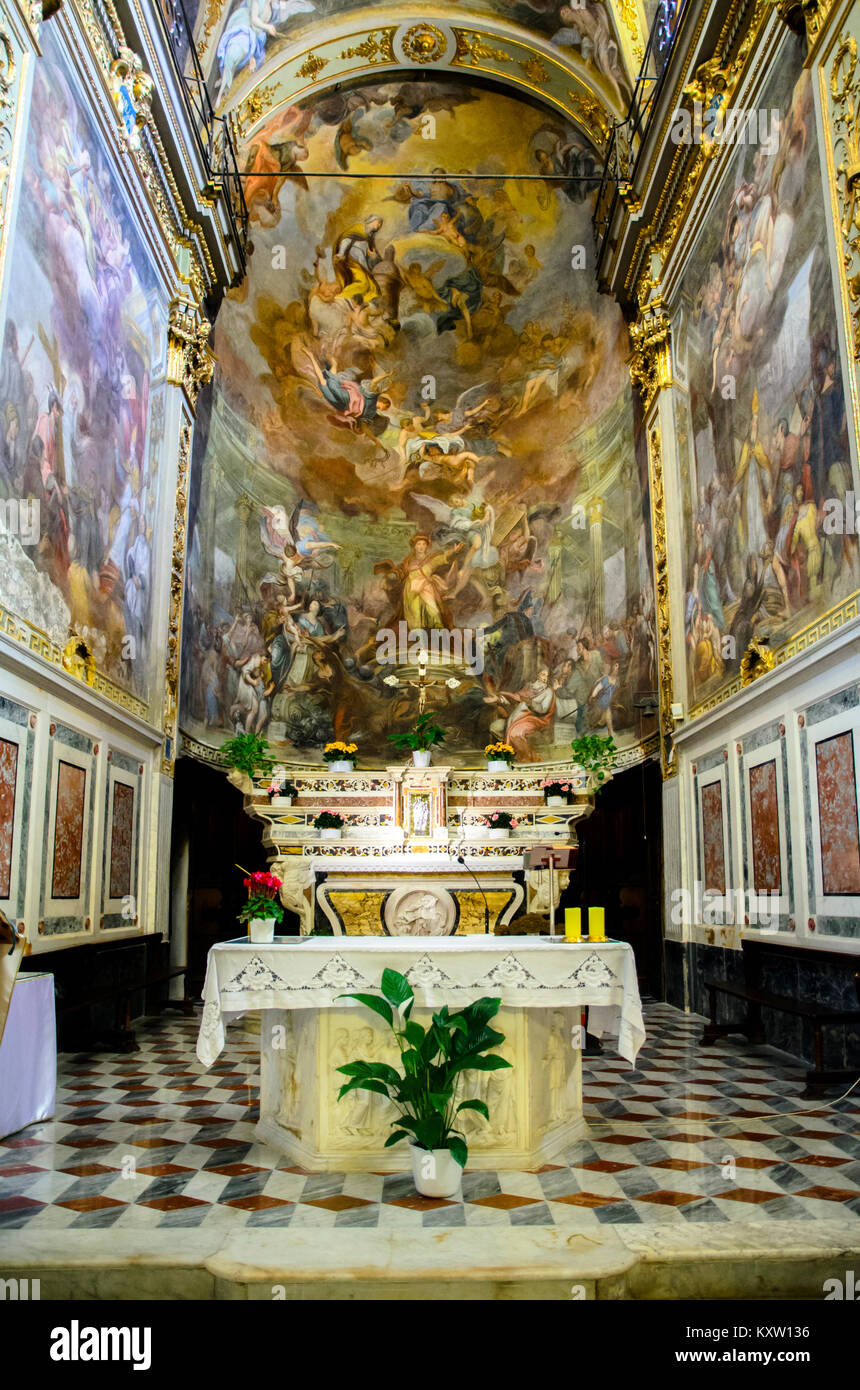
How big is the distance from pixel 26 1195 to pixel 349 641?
14036 mm

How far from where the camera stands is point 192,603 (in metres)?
14.9

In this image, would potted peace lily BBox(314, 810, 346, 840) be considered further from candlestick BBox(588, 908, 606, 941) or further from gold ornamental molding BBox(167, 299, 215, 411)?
candlestick BBox(588, 908, 606, 941)

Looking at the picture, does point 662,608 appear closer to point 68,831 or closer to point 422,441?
point 422,441

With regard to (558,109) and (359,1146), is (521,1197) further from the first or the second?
(558,109)

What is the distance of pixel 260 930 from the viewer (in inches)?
243

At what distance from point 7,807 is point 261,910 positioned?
10.7 ft

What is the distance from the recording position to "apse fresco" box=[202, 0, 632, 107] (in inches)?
576

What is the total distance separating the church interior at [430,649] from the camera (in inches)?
208

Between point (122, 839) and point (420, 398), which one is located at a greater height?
point (420, 398)

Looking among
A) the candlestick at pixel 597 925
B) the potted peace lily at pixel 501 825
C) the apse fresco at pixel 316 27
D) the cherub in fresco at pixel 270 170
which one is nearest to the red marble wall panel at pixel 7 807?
the candlestick at pixel 597 925

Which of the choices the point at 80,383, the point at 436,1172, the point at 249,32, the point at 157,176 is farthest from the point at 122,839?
the point at 249,32

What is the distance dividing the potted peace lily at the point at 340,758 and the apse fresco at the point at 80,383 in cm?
354

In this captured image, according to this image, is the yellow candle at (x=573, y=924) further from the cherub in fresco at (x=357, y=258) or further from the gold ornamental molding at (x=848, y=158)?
the cherub in fresco at (x=357, y=258)

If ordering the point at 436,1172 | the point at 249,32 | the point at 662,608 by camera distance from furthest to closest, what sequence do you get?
the point at 249,32
the point at 662,608
the point at 436,1172
